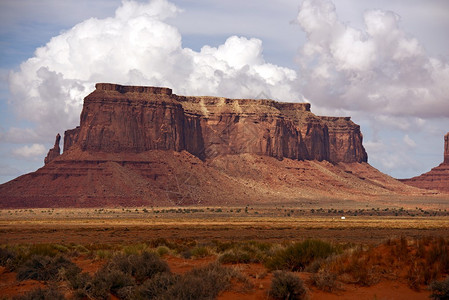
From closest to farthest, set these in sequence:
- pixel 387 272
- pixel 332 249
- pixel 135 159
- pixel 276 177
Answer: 1. pixel 387 272
2. pixel 332 249
3. pixel 135 159
4. pixel 276 177

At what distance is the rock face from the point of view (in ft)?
493

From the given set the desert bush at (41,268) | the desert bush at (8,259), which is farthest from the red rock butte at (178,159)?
the desert bush at (41,268)

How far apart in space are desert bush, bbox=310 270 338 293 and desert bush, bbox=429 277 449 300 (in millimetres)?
2419

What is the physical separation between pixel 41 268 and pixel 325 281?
938 centimetres

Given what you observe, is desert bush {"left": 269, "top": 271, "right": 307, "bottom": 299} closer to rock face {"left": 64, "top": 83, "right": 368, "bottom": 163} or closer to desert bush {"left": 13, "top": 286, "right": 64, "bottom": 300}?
desert bush {"left": 13, "top": 286, "right": 64, "bottom": 300}

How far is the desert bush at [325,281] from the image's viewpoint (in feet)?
55.9

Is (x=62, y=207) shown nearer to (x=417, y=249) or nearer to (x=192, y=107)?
(x=192, y=107)

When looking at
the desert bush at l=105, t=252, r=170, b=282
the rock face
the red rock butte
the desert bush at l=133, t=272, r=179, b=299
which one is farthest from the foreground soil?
the rock face

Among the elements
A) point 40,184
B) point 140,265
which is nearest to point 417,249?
point 140,265

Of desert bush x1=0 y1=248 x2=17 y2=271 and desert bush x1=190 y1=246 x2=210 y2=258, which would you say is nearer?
desert bush x1=0 y1=248 x2=17 y2=271

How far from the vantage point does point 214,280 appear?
655 inches

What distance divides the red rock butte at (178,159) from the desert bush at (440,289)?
116 metres

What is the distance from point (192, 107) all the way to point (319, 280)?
163m

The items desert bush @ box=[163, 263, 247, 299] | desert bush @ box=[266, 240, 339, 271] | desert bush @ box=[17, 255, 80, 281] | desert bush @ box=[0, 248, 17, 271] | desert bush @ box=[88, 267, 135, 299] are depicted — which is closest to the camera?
desert bush @ box=[163, 263, 247, 299]
